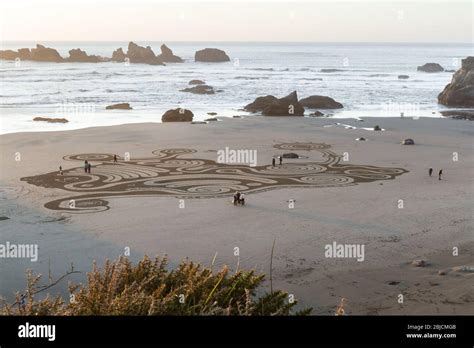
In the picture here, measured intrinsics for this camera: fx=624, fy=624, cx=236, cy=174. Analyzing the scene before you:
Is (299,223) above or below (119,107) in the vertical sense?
below

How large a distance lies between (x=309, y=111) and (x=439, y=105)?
70.4 feet

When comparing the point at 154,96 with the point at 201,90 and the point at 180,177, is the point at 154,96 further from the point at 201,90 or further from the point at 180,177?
the point at 180,177

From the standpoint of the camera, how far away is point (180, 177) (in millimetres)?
36594

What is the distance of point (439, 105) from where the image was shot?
278ft

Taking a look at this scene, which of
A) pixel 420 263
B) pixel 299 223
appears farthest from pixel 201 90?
pixel 420 263

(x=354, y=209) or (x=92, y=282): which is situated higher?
(x=92, y=282)

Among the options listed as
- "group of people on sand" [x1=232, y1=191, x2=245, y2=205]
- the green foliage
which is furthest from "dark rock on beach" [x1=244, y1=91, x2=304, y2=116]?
the green foliage

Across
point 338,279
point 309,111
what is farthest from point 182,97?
point 338,279

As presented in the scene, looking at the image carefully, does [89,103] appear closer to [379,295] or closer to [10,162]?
[10,162]

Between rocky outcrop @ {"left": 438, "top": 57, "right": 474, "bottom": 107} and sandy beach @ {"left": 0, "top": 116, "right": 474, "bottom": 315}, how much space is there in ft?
128

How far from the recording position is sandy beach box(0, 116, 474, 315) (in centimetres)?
1972

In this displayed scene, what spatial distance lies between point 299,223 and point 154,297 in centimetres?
2038

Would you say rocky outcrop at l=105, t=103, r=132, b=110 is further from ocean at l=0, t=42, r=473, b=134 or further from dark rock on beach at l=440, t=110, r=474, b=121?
dark rock on beach at l=440, t=110, r=474, b=121

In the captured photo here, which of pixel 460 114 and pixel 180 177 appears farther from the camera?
pixel 460 114
